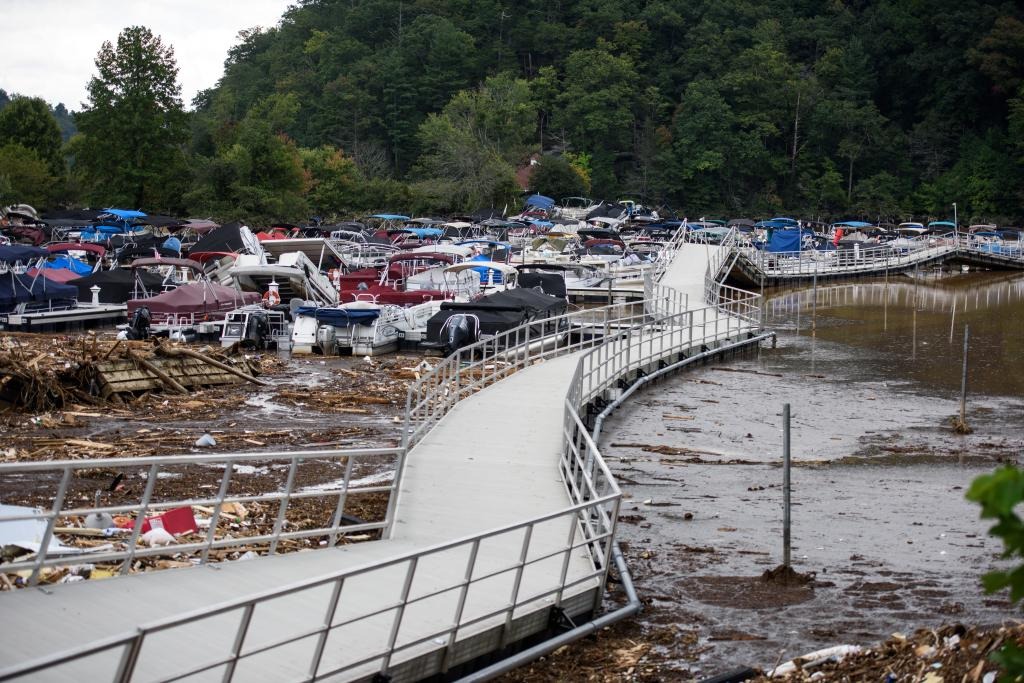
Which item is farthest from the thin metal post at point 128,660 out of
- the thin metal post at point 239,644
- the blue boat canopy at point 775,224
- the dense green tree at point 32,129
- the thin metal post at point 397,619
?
the dense green tree at point 32,129

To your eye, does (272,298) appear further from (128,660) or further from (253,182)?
(253,182)

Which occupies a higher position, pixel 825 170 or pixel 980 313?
pixel 825 170

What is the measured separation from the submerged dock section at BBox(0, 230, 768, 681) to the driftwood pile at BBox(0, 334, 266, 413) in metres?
8.64

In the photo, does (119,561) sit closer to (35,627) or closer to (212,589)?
(212,589)

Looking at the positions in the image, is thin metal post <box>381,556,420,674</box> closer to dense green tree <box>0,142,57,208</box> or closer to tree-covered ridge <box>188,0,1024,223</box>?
dense green tree <box>0,142,57,208</box>

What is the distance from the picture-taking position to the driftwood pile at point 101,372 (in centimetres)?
2464

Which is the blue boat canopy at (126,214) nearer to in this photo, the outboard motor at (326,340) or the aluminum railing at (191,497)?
the outboard motor at (326,340)

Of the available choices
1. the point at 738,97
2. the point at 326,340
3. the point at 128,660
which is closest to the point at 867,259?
the point at 326,340

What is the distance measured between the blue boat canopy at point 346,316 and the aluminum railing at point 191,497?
1499 centimetres

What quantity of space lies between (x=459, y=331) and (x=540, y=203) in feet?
205

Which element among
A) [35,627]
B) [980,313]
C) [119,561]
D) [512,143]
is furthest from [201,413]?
[512,143]

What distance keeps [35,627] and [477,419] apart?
39.2ft

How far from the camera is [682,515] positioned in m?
19.0

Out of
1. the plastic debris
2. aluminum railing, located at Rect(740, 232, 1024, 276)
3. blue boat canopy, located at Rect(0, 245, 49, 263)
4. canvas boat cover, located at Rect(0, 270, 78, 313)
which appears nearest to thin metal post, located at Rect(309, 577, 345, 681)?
the plastic debris
